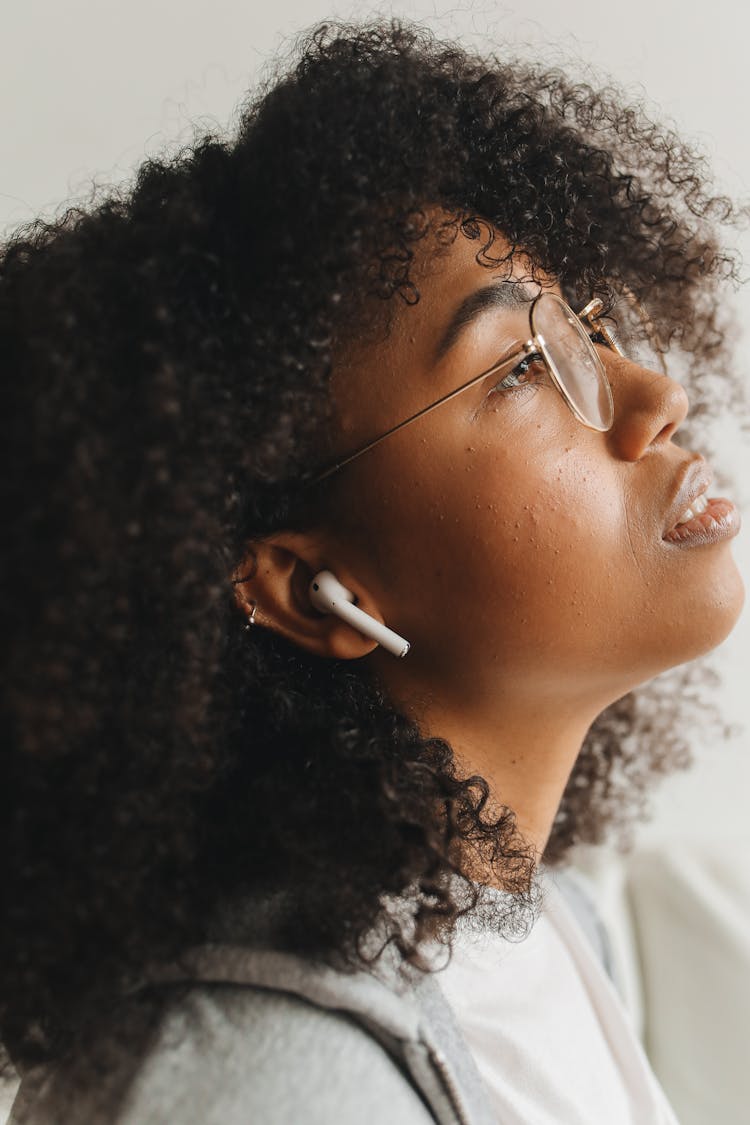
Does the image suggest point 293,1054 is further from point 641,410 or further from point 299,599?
point 641,410

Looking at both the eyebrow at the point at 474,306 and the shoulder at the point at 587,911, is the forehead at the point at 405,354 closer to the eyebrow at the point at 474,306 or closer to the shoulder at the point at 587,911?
the eyebrow at the point at 474,306

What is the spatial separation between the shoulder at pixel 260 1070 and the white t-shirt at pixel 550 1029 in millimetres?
178

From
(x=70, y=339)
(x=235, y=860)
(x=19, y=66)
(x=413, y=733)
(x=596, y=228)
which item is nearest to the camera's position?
(x=70, y=339)

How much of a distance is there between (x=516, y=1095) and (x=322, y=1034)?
0.28 metres

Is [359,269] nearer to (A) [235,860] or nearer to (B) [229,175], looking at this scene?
(B) [229,175]

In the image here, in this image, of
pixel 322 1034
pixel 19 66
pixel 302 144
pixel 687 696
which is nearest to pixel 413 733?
pixel 322 1034

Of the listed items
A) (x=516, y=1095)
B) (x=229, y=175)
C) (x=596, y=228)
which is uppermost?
(x=229, y=175)

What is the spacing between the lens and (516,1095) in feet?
3.67

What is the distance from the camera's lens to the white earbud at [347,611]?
1.09 meters

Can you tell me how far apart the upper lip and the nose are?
4 cm

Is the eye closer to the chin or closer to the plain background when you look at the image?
the chin

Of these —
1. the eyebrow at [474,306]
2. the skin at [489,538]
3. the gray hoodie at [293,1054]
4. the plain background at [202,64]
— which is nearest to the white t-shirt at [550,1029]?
the gray hoodie at [293,1054]

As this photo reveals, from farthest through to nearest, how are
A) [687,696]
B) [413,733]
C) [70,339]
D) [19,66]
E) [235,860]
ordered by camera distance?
[687,696] → [19,66] → [413,733] → [235,860] → [70,339]

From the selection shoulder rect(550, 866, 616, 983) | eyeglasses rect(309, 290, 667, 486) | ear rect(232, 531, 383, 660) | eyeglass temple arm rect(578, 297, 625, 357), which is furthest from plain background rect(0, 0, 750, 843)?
shoulder rect(550, 866, 616, 983)
